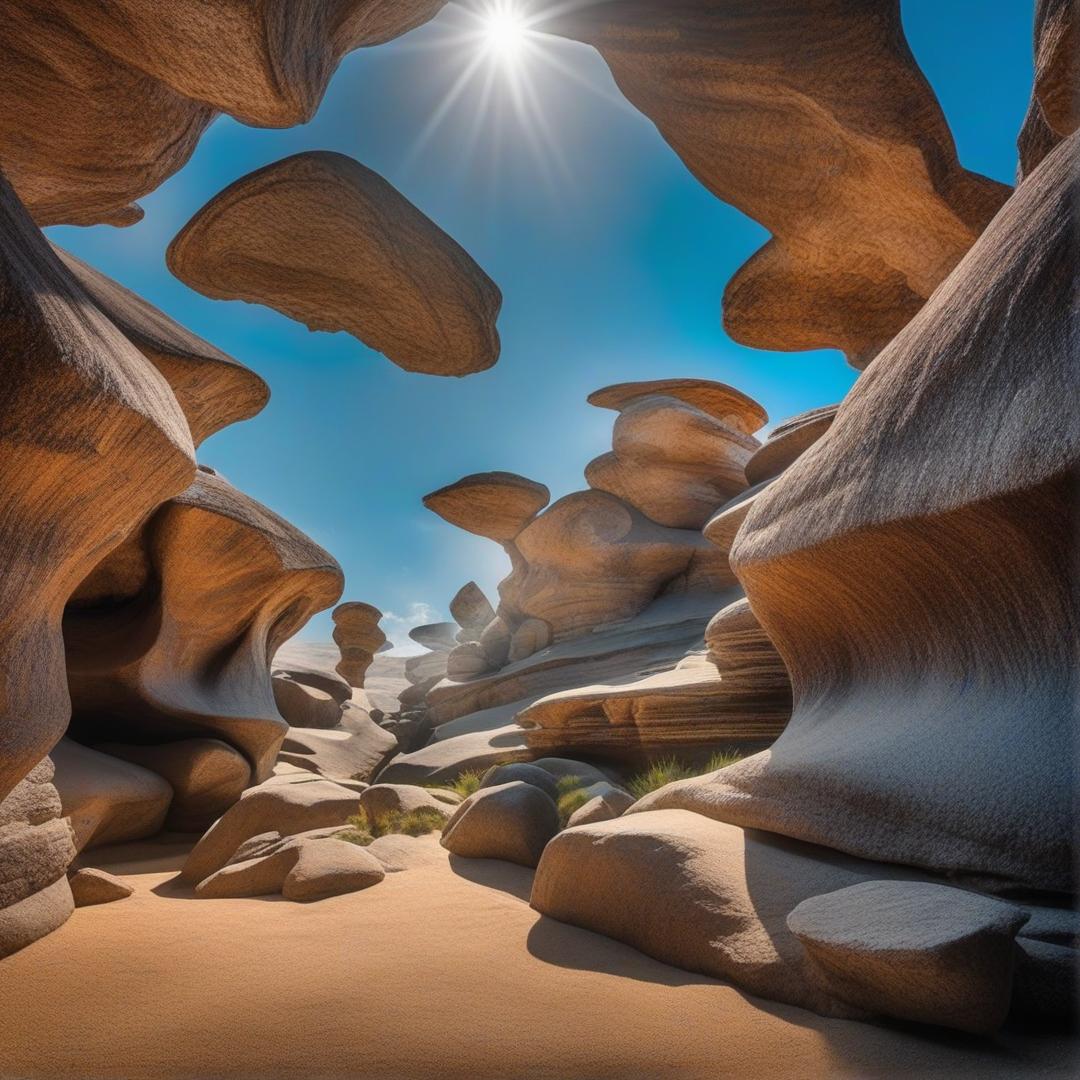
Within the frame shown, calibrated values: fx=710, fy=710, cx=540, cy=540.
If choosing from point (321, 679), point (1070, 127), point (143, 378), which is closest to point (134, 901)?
point (143, 378)

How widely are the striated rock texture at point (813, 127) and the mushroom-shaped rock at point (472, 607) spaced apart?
21121 mm

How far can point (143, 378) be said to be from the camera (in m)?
3.59

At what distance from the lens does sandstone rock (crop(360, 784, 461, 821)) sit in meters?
6.38

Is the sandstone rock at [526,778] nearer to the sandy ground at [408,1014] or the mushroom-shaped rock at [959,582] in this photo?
the mushroom-shaped rock at [959,582]

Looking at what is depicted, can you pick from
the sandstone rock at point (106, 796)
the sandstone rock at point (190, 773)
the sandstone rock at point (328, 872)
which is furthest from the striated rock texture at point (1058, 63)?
the sandstone rock at point (190, 773)

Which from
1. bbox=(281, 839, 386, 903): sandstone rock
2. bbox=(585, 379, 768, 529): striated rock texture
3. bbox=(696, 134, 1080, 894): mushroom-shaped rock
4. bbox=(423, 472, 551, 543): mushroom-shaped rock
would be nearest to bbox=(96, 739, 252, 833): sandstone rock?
bbox=(281, 839, 386, 903): sandstone rock

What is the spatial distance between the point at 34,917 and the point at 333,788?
358 cm

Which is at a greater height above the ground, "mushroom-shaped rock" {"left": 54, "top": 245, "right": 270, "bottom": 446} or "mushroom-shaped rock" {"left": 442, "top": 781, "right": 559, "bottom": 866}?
"mushroom-shaped rock" {"left": 54, "top": 245, "right": 270, "bottom": 446}

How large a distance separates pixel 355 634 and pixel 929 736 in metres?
21.7

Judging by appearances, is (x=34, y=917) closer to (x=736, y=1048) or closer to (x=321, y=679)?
(x=736, y=1048)

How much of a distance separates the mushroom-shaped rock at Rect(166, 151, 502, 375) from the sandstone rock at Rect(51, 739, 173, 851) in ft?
15.4

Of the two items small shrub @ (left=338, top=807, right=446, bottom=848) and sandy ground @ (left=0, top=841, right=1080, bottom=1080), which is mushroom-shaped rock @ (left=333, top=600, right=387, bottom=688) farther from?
sandy ground @ (left=0, top=841, right=1080, bottom=1080)

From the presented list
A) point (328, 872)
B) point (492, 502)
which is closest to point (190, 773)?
point (328, 872)

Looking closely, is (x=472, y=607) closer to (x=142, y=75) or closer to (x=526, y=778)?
A: (x=526, y=778)
